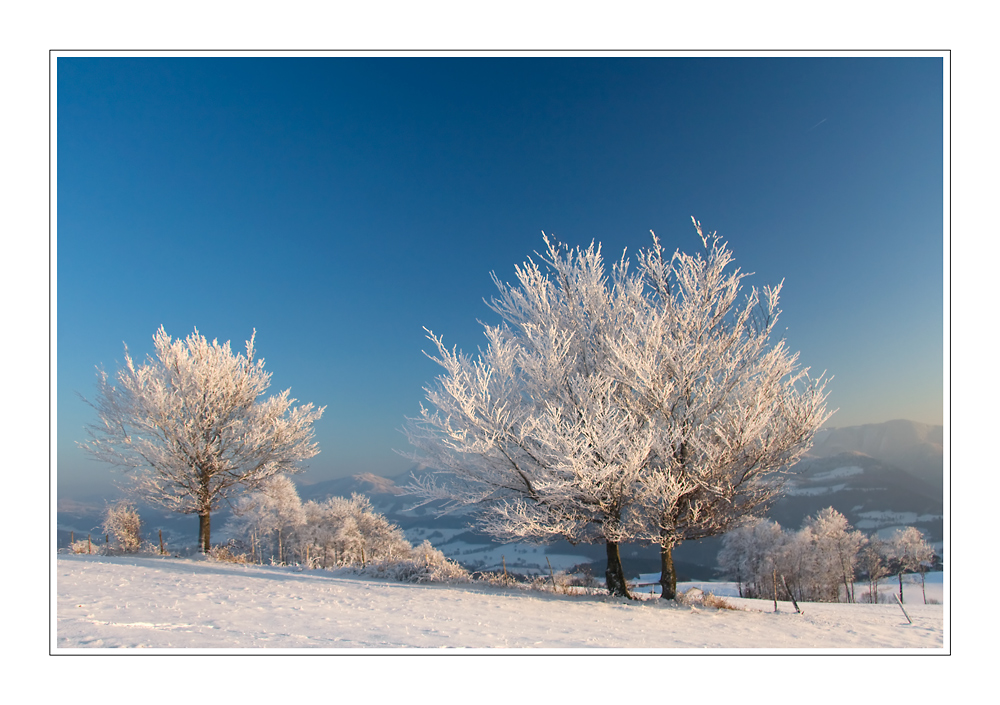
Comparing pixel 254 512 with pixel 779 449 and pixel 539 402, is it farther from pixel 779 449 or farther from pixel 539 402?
pixel 779 449

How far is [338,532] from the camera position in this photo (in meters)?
38.4

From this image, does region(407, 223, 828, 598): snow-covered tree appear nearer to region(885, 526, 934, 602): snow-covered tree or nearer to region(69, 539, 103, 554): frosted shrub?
region(69, 539, 103, 554): frosted shrub

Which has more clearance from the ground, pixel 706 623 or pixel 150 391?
pixel 150 391

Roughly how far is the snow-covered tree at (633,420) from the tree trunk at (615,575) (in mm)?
24

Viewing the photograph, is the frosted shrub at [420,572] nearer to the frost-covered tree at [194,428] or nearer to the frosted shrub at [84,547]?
the frost-covered tree at [194,428]

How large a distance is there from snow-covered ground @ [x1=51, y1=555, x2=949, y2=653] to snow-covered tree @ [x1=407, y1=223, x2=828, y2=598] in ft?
4.40

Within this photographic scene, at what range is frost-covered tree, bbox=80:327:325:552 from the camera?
1439cm

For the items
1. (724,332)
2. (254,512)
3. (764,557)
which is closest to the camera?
(724,332)

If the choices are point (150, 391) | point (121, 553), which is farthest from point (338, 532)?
point (150, 391)

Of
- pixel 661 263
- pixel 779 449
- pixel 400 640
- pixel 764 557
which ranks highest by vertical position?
pixel 661 263

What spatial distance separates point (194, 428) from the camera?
14.5 metres

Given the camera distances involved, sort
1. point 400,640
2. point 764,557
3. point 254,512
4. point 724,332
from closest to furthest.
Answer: point 400,640
point 724,332
point 254,512
point 764,557

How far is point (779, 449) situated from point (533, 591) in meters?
5.43

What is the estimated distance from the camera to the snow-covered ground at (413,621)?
5371 mm
